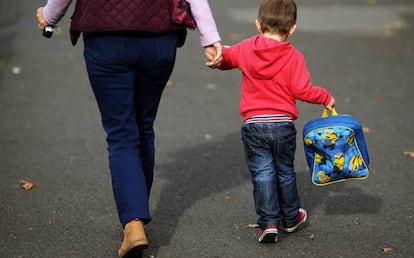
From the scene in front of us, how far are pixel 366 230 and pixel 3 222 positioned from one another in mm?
2224

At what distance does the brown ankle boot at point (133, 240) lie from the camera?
4.30 meters

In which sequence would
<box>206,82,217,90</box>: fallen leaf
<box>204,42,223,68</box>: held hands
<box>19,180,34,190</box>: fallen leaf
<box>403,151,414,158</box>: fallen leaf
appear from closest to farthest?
1. <box>204,42,223,68</box>: held hands
2. <box>19,180,34,190</box>: fallen leaf
3. <box>403,151,414,158</box>: fallen leaf
4. <box>206,82,217,90</box>: fallen leaf

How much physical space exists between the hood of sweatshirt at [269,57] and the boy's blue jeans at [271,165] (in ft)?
1.00

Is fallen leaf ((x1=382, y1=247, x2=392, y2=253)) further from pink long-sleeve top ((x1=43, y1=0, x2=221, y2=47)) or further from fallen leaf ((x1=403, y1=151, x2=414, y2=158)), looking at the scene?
fallen leaf ((x1=403, y1=151, x2=414, y2=158))

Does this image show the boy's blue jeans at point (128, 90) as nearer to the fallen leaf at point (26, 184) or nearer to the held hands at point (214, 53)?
the held hands at point (214, 53)

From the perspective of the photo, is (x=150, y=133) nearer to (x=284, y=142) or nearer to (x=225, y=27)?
(x=284, y=142)

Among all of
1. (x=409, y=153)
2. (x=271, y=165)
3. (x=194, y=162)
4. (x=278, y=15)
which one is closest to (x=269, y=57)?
(x=278, y=15)

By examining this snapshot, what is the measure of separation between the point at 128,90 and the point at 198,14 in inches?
A: 21.5

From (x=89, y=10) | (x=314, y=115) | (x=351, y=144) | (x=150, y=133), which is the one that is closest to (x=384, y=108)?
(x=314, y=115)

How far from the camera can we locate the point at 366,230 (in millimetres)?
5152

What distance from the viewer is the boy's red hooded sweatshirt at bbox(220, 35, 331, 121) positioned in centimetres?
463

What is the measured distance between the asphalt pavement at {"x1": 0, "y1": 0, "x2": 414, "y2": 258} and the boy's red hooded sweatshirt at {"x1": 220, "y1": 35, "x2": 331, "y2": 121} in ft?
2.71

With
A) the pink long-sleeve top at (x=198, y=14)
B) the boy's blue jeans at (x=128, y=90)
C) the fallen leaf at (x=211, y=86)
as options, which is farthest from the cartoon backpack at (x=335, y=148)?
the fallen leaf at (x=211, y=86)

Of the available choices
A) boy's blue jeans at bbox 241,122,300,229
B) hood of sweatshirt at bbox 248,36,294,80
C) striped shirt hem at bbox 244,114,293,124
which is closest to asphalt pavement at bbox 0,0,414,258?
boy's blue jeans at bbox 241,122,300,229
